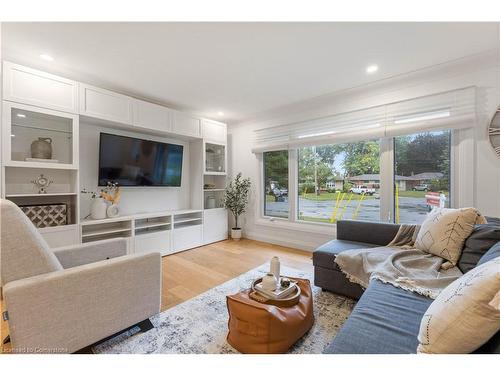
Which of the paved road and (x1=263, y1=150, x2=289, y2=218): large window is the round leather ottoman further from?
(x1=263, y1=150, x2=289, y2=218): large window

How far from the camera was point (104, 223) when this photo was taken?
294 centimetres

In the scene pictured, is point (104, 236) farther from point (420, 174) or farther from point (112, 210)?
point (420, 174)

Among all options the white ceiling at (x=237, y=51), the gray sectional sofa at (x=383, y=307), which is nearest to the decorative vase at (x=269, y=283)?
the gray sectional sofa at (x=383, y=307)

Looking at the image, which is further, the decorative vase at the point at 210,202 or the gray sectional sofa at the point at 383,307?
the decorative vase at the point at 210,202

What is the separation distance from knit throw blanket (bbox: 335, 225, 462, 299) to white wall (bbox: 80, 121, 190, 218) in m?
2.91

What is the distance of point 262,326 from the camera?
1303 millimetres

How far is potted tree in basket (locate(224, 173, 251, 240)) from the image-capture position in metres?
4.30

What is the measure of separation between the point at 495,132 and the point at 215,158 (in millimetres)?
3697

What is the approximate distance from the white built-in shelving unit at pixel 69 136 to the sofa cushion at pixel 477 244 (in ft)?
10.8

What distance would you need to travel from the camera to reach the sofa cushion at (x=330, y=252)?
6.81 ft

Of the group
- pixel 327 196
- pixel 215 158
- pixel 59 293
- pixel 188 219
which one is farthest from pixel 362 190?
pixel 59 293

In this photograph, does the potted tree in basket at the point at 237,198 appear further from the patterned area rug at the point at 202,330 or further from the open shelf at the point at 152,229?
the patterned area rug at the point at 202,330

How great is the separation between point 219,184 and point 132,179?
170 centimetres

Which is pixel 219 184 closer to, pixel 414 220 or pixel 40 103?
pixel 40 103
